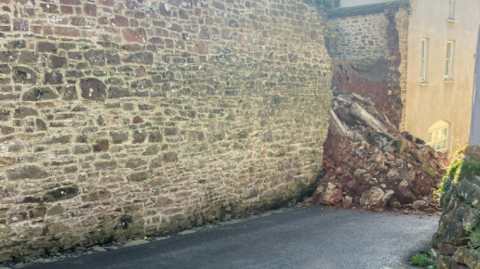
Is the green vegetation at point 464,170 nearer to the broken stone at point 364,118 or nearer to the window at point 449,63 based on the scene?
the broken stone at point 364,118

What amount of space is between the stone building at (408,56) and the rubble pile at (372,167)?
228cm

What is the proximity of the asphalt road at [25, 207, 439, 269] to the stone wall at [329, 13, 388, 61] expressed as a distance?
7076mm

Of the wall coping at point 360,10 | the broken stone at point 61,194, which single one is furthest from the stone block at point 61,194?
the wall coping at point 360,10

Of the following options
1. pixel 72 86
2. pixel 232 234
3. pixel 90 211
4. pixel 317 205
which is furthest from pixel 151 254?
pixel 317 205

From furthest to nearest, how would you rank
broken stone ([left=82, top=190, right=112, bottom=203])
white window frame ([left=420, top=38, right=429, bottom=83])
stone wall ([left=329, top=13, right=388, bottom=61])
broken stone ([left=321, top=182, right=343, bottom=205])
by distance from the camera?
1. white window frame ([left=420, top=38, right=429, bottom=83])
2. stone wall ([left=329, top=13, right=388, bottom=61])
3. broken stone ([left=321, top=182, right=343, bottom=205])
4. broken stone ([left=82, top=190, right=112, bottom=203])

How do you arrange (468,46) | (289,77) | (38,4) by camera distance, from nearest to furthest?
(38,4) → (289,77) → (468,46)

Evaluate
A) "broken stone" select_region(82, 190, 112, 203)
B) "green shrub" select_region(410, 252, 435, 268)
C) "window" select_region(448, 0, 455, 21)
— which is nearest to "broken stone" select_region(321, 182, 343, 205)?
"green shrub" select_region(410, 252, 435, 268)

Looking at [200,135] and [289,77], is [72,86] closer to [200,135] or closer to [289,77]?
[200,135]

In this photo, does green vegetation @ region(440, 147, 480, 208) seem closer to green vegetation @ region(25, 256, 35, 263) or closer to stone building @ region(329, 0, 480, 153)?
green vegetation @ region(25, 256, 35, 263)

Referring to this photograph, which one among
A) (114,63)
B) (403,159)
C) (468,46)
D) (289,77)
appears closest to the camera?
(114,63)

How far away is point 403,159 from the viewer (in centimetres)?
1011

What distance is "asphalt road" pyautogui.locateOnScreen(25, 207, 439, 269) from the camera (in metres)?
5.84

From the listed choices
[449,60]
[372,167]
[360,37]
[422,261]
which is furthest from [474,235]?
[449,60]

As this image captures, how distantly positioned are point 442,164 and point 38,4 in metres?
9.80
